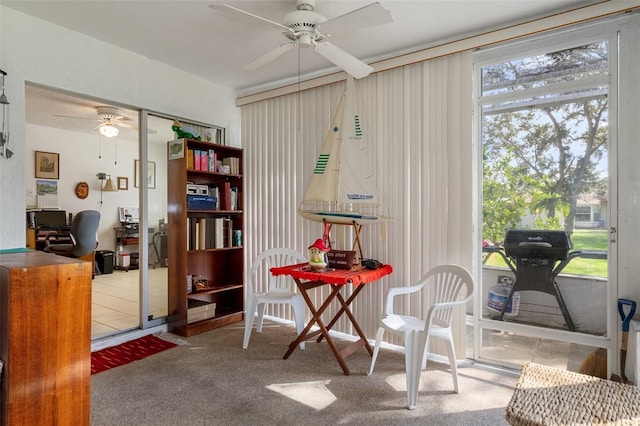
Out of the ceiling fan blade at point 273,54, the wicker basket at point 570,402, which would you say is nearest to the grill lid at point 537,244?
the wicker basket at point 570,402

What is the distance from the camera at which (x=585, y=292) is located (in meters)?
2.54

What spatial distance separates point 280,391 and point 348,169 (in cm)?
166

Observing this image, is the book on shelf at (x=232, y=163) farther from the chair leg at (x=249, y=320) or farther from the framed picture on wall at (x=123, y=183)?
the framed picture on wall at (x=123, y=183)

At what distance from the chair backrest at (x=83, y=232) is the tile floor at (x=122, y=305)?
0.59 metres

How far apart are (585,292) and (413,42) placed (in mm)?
2285

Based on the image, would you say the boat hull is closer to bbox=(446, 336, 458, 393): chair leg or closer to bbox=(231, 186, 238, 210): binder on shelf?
bbox=(446, 336, 458, 393): chair leg

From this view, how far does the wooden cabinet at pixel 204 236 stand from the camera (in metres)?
3.49

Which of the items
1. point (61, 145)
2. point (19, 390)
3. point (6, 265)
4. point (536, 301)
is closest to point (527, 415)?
point (536, 301)

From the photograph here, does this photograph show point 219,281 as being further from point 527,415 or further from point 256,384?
point 527,415

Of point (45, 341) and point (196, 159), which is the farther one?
point (196, 159)

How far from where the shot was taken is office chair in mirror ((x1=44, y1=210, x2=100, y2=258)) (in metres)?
5.40

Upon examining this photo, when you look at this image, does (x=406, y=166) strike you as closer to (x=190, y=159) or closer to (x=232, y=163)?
(x=232, y=163)

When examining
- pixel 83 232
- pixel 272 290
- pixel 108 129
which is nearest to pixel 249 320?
pixel 272 290

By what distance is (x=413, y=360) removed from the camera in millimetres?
2262
